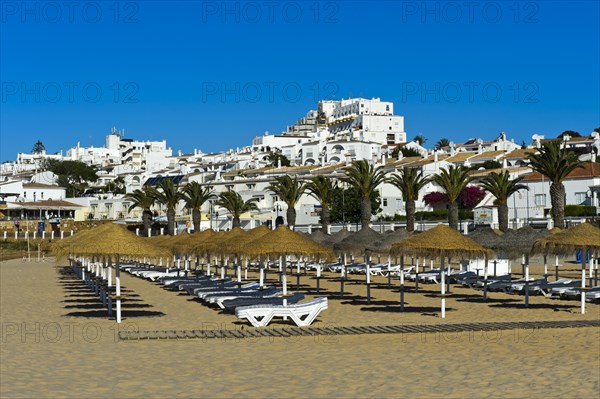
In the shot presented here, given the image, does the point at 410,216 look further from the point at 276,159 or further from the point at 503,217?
the point at 276,159

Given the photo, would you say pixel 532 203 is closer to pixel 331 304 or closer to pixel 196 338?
pixel 331 304

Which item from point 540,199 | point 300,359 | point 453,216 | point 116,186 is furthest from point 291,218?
point 116,186

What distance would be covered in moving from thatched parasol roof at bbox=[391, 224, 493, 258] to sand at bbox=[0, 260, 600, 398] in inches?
60.3

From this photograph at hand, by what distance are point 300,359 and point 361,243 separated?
13.9 metres

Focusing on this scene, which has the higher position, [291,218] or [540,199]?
[540,199]

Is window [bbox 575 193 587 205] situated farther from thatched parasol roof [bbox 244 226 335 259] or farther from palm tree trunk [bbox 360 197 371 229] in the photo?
thatched parasol roof [bbox 244 226 335 259]

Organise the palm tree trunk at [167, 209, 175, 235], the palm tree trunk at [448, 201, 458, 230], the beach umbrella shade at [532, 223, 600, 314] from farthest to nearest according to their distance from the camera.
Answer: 1. the palm tree trunk at [167, 209, 175, 235]
2. the palm tree trunk at [448, 201, 458, 230]
3. the beach umbrella shade at [532, 223, 600, 314]

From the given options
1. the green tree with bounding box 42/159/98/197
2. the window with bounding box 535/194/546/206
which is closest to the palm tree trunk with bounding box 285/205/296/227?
the window with bounding box 535/194/546/206

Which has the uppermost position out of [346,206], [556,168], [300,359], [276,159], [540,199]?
[276,159]

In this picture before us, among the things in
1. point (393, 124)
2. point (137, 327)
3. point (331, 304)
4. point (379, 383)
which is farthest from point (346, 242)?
point (393, 124)

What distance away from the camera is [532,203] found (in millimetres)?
70312

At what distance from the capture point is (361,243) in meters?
26.8

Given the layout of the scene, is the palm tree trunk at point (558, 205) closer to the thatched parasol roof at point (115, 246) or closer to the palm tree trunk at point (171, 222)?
the thatched parasol roof at point (115, 246)

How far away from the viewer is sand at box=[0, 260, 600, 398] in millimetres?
10758
